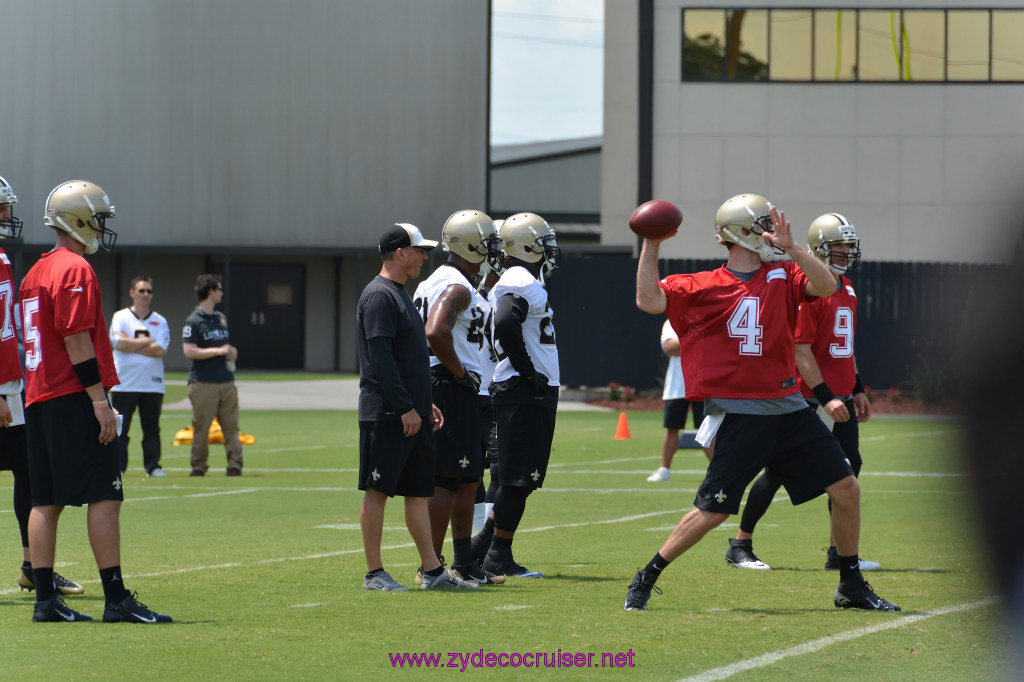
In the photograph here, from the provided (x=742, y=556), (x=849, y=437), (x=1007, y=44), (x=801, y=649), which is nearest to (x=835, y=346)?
(x=849, y=437)

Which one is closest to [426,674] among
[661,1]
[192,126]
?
[661,1]

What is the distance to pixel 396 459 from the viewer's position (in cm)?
752

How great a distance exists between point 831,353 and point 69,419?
469 cm

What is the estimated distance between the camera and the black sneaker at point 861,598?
278 inches

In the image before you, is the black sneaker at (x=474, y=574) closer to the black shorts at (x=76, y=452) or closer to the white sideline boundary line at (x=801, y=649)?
the black shorts at (x=76, y=452)

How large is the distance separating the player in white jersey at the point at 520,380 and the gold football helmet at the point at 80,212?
2.39 m

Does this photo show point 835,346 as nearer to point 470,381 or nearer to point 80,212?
point 470,381

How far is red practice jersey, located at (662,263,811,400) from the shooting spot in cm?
698

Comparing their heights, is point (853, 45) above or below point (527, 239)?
above

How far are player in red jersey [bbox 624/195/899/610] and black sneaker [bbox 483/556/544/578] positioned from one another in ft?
4.42

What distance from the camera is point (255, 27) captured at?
38.2m

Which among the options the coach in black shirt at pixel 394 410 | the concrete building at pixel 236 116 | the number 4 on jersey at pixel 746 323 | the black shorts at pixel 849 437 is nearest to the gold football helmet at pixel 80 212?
the coach in black shirt at pixel 394 410

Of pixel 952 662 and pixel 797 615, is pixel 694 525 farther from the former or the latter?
pixel 952 662

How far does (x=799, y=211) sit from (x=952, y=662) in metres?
29.1
